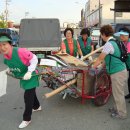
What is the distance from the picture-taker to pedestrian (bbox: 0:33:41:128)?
19.4ft

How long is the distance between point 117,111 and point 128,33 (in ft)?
6.31

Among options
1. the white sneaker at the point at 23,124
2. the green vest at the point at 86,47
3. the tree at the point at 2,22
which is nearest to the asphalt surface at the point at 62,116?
the white sneaker at the point at 23,124

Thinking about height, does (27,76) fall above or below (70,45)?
below

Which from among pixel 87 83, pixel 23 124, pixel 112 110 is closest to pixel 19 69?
pixel 23 124

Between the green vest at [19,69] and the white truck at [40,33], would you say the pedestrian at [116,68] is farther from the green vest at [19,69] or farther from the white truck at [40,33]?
the white truck at [40,33]

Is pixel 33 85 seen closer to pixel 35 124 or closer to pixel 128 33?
pixel 35 124

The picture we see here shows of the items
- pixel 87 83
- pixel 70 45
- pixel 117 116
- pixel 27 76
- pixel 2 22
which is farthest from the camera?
pixel 2 22

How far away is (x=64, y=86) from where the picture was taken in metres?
6.98

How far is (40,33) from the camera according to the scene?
1728 centimetres

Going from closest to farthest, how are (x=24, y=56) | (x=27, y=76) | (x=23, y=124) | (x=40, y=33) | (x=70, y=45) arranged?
(x=27, y=76) < (x=24, y=56) < (x=23, y=124) < (x=70, y=45) < (x=40, y=33)

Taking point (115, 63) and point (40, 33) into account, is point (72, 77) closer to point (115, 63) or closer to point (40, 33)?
point (115, 63)

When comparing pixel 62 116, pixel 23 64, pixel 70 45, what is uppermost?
pixel 70 45

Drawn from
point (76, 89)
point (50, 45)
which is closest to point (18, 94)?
point (76, 89)

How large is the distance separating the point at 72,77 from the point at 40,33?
1036cm
